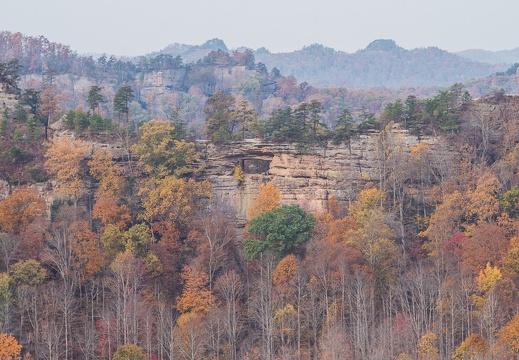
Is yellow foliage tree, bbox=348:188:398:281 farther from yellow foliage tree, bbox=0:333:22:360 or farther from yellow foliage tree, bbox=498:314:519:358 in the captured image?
yellow foliage tree, bbox=0:333:22:360

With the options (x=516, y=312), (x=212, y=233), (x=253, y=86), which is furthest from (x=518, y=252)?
(x=253, y=86)

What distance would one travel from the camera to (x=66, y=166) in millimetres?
36531

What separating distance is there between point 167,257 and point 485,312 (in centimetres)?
1333

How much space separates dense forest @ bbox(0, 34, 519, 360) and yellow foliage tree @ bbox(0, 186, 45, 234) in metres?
0.07

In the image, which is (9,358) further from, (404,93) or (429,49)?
(429,49)

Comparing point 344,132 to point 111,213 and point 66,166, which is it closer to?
point 111,213

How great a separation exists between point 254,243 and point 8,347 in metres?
10.8

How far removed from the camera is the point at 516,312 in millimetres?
28547

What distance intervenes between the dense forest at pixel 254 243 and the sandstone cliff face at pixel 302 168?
0.33 metres

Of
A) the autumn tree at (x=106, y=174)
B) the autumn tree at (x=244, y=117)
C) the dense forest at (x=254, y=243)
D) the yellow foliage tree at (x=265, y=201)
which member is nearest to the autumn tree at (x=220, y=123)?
the dense forest at (x=254, y=243)

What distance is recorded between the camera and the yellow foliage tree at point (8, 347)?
92.5ft

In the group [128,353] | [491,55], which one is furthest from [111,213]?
[491,55]

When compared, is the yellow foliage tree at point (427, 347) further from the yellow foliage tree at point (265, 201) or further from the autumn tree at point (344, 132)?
the autumn tree at point (344, 132)

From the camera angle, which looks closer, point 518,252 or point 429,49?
point 518,252
